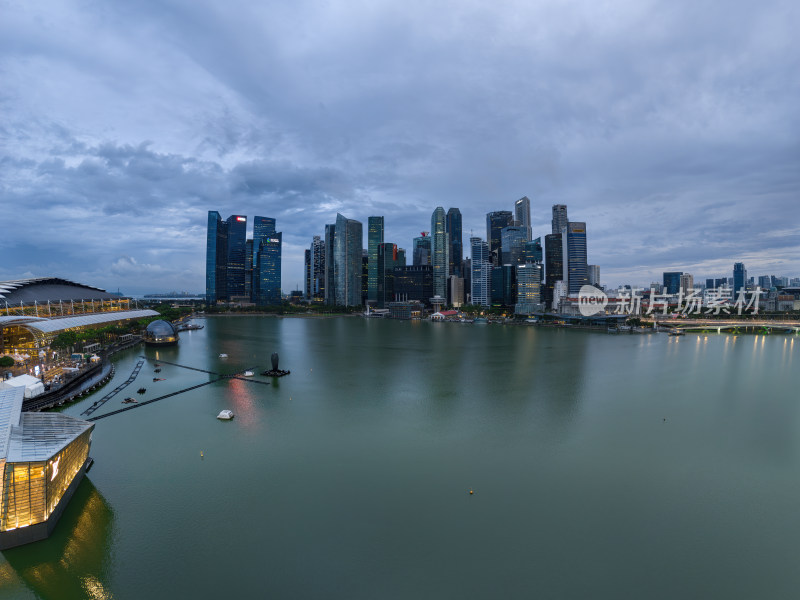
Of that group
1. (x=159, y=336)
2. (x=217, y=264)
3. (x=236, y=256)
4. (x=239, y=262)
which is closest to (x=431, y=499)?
(x=159, y=336)

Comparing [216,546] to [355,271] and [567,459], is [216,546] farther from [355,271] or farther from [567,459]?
[355,271]

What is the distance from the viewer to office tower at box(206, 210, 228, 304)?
191 meters

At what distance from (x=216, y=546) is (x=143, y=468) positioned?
24.7ft

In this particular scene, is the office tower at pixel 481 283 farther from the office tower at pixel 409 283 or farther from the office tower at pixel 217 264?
the office tower at pixel 217 264

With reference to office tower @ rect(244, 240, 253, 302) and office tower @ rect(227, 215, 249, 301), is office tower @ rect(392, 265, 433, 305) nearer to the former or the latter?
office tower @ rect(244, 240, 253, 302)

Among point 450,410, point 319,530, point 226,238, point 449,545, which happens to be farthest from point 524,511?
point 226,238

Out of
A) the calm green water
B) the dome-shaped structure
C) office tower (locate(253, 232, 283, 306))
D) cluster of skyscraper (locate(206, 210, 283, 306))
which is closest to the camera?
the calm green water

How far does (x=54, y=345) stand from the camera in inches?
1494

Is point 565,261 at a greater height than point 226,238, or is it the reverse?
point 226,238

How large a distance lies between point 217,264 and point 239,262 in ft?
34.9

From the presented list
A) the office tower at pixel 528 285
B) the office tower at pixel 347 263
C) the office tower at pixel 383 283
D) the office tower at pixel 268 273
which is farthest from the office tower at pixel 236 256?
the office tower at pixel 528 285

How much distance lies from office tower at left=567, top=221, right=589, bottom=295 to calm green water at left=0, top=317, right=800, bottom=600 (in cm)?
14980

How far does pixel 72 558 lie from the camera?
1124 cm

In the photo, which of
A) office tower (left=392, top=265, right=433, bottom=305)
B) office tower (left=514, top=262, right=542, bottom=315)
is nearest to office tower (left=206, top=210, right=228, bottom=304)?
office tower (left=392, top=265, right=433, bottom=305)
